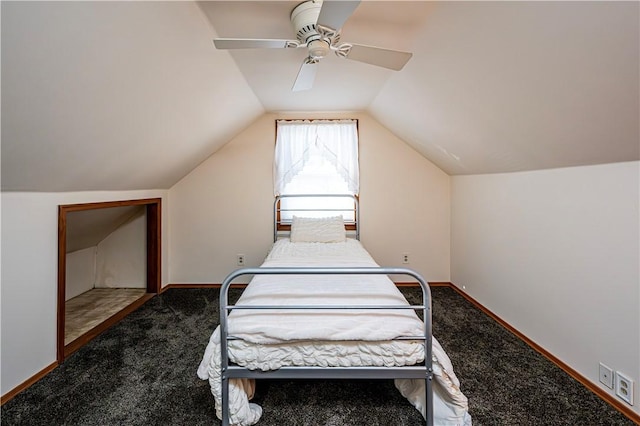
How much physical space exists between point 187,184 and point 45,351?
2.16 m

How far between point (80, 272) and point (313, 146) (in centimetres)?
322

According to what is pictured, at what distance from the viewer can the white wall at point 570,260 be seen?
5.14ft

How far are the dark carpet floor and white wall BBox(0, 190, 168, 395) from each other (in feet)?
0.57

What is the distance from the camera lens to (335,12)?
1215 mm

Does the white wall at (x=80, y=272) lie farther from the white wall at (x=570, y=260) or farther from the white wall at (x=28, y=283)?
the white wall at (x=570, y=260)

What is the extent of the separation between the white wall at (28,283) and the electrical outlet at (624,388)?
11.5 ft

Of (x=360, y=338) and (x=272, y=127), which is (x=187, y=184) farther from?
(x=360, y=338)

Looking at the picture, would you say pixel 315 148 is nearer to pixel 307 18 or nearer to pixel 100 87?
pixel 307 18

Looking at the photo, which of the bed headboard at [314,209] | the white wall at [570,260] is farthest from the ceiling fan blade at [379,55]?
the bed headboard at [314,209]

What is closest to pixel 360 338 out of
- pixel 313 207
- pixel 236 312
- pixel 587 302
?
pixel 236 312

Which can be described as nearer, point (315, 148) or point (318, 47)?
point (318, 47)

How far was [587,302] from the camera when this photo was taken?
179 centimetres

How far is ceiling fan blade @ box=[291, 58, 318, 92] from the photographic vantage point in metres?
1.69

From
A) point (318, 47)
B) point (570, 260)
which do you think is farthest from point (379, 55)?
point (570, 260)
